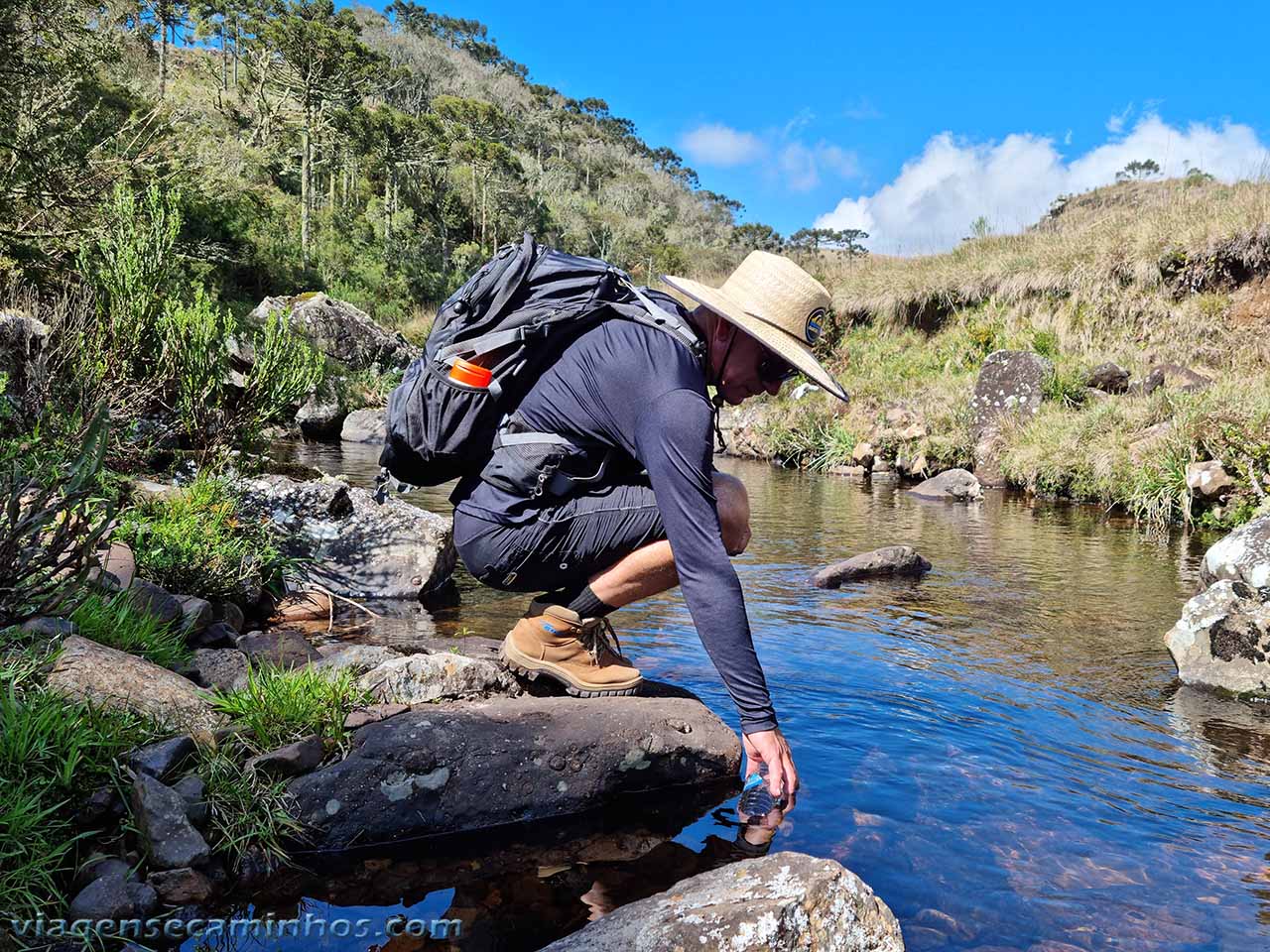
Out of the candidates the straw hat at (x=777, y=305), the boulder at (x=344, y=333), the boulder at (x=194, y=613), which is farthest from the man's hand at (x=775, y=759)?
the boulder at (x=344, y=333)

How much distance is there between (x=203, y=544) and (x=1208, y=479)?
1055 cm

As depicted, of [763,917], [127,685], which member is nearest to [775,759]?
[763,917]

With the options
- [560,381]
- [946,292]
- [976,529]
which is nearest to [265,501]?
[560,381]

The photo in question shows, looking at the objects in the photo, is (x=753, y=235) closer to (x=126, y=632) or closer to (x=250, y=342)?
(x=250, y=342)

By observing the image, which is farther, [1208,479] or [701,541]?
[1208,479]

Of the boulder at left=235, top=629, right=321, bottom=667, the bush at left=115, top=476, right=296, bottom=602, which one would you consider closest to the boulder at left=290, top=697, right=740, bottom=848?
the boulder at left=235, top=629, right=321, bottom=667

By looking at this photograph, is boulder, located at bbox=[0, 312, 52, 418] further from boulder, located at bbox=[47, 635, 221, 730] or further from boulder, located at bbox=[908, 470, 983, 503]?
boulder, located at bbox=[908, 470, 983, 503]

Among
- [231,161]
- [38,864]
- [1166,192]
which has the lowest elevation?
[38,864]

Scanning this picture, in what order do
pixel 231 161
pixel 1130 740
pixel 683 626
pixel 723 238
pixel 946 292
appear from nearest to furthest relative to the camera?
1. pixel 1130 740
2. pixel 683 626
3. pixel 946 292
4. pixel 231 161
5. pixel 723 238

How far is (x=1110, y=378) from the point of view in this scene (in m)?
15.6

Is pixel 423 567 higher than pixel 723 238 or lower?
lower

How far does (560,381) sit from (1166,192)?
25063 mm

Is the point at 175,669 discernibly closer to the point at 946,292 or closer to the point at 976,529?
the point at 976,529

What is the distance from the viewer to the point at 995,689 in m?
4.71
